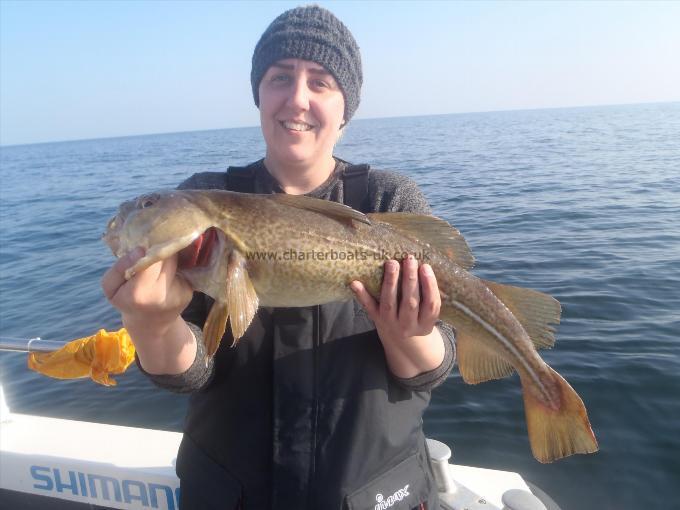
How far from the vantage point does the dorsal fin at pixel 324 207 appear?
2.60m

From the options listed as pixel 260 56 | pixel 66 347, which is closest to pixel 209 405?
pixel 66 347

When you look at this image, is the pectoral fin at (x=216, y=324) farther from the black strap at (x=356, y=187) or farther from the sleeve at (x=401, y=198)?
the sleeve at (x=401, y=198)

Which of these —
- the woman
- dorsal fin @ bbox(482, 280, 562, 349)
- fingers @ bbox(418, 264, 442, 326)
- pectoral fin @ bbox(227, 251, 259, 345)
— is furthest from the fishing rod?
dorsal fin @ bbox(482, 280, 562, 349)

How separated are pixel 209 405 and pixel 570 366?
565 centimetres

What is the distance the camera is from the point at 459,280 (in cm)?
278

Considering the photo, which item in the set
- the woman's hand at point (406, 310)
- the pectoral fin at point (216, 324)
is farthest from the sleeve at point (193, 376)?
the woman's hand at point (406, 310)

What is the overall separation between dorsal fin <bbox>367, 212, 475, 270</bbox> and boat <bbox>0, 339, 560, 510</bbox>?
1.61m

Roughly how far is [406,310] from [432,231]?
0.54m

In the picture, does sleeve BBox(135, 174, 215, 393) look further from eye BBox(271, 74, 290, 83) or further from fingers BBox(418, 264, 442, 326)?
eye BBox(271, 74, 290, 83)

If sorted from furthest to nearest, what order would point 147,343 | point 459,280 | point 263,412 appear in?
point 459,280
point 263,412
point 147,343

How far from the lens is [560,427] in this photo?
277cm

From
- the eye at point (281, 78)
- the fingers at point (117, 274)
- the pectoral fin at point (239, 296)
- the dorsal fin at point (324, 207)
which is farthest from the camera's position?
the eye at point (281, 78)

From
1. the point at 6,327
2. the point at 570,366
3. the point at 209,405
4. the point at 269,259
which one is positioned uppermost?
the point at 269,259

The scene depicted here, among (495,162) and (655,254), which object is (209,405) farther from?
(495,162)
